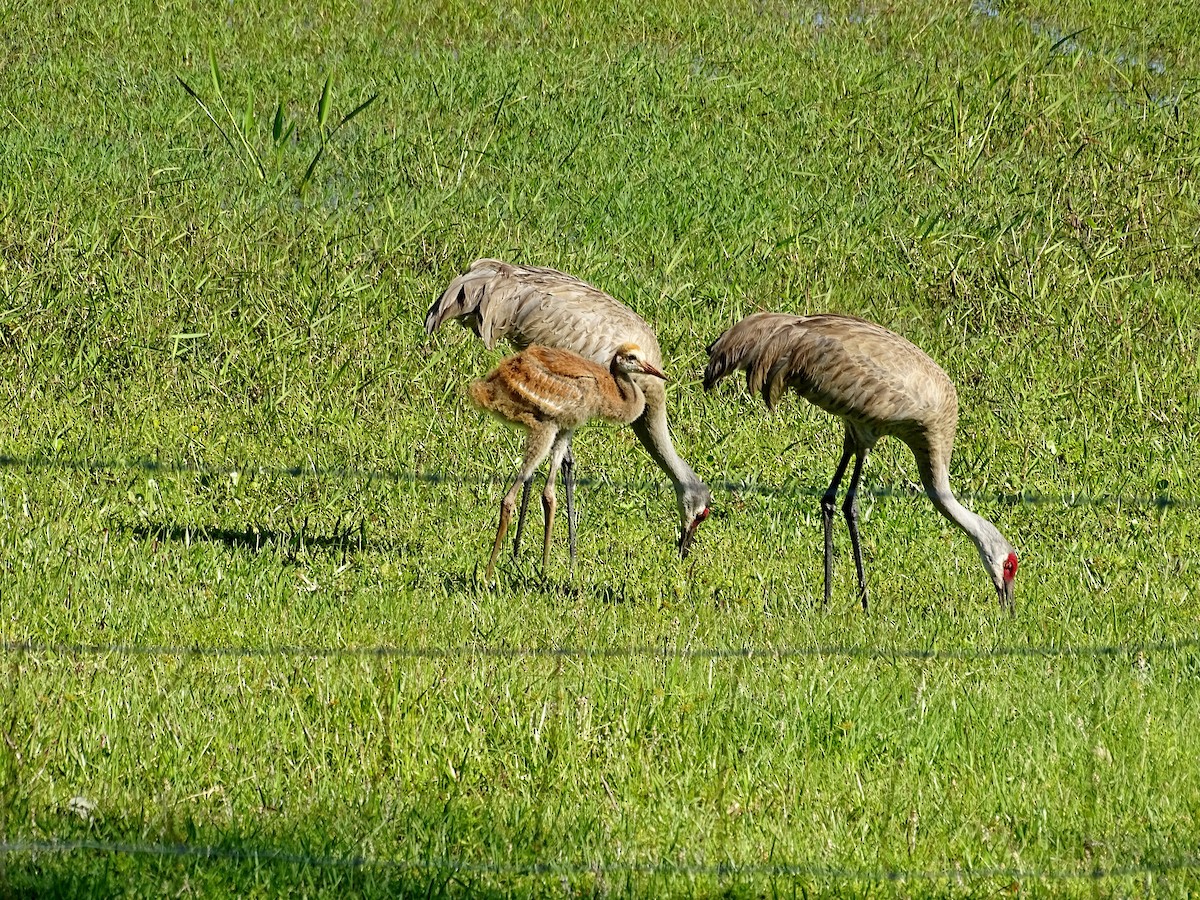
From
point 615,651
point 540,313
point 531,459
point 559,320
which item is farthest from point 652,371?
point 615,651

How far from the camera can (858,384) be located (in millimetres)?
7926

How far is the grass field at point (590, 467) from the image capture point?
459cm

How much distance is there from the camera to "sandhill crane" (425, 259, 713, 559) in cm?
855

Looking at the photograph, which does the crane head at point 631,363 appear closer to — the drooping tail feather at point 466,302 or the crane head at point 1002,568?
the drooping tail feather at point 466,302

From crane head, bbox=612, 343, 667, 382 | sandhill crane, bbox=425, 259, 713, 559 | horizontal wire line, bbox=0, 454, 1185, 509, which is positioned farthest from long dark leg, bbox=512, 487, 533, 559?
crane head, bbox=612, 343, 667, 382

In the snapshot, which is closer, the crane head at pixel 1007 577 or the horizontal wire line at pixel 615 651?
the horizontal wire line at pixel 615 651

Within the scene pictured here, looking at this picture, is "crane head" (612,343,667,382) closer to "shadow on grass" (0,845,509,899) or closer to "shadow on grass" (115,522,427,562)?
"shadow on grass" (115,522,427,562)

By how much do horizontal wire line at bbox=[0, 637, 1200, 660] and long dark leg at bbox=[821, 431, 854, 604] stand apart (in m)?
1.17

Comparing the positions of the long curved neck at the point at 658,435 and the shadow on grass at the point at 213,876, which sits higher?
the shadow on grass at the point at 213,876

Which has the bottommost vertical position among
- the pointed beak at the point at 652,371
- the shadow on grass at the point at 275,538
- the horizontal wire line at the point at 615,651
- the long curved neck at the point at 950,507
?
the shadow on grass at the point at 275,538

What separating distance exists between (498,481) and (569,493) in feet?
1.45

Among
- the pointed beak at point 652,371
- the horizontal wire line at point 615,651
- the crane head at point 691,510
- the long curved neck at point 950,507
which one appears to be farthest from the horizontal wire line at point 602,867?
the pointed beak at point 652,371

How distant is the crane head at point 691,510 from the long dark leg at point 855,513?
2.32 feet

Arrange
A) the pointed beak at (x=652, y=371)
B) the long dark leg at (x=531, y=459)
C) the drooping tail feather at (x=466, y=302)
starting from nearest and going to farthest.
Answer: the long dark leg at (x=531, y=459), the pointed beak at (x=652, y=371), the drooping tail feather at (x=466, y=302)
